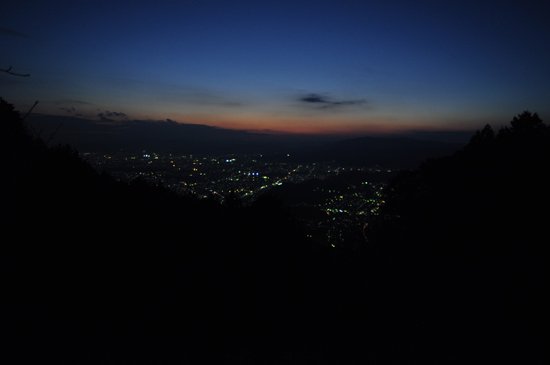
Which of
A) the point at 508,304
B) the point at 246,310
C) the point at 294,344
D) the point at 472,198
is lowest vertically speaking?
the point at 294,344

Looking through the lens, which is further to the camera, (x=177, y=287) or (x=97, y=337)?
(x=177, y=287)

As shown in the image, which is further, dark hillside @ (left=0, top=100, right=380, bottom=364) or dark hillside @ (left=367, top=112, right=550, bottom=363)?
dark hillside @ (left=367, top=112, right=550, bottom=363)

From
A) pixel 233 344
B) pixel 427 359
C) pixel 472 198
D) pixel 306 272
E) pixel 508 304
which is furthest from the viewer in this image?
pixel 472 198

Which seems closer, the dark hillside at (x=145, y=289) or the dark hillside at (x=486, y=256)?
the dark hillside at (x=145, y=289)

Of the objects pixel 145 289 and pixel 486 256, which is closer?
pixel 145 289

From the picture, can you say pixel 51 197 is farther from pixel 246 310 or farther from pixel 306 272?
pixel 306 272

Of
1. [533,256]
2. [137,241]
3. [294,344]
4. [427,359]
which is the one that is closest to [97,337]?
[137,241]

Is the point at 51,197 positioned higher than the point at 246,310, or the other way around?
the point at 51,197

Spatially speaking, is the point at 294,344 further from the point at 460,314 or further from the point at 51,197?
the point at 51,197

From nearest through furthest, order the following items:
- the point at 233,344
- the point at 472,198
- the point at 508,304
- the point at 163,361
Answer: the point at 163,361
the point at 233,344
the point at 508,304
the point at 472,198

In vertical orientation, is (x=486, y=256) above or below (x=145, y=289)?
above
